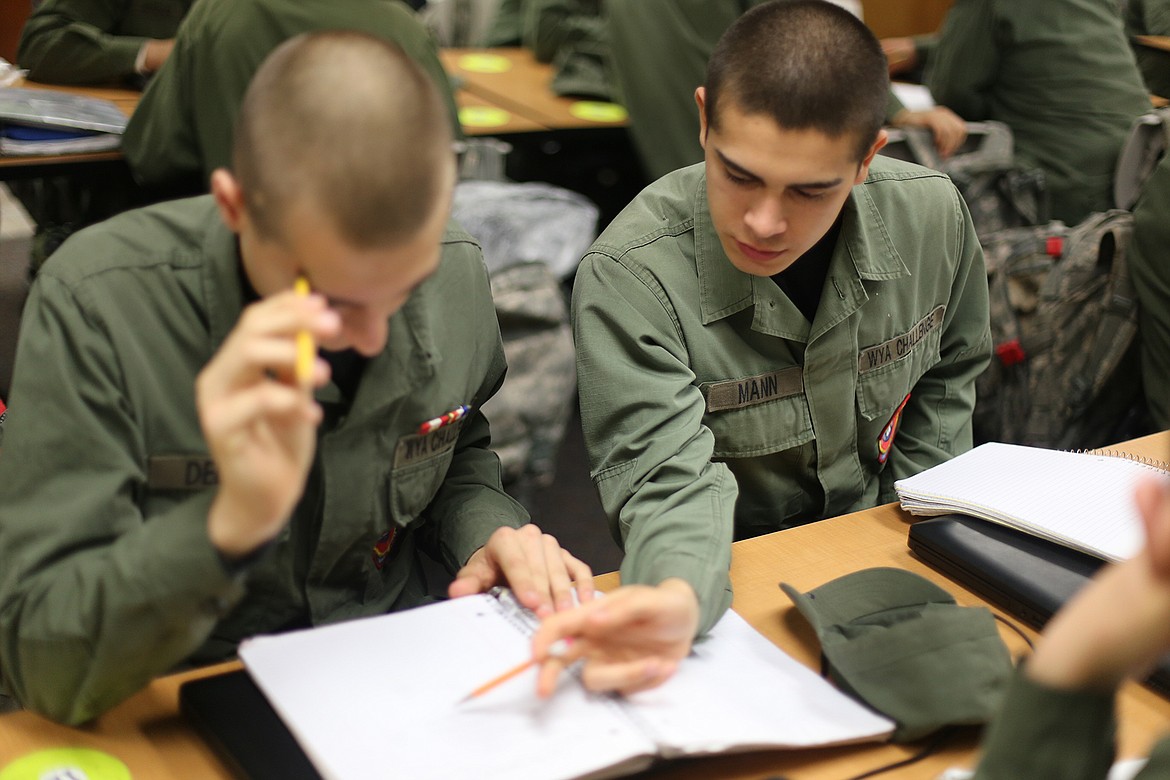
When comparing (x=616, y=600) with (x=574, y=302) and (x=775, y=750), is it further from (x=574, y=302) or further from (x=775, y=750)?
(x=574, y=302)

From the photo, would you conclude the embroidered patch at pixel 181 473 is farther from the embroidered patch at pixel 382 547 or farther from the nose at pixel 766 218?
the nose at pixel 766 218

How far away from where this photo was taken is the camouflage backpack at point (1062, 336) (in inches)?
97.8

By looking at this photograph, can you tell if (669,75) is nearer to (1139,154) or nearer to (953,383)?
(1139,154)

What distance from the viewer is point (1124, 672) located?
72 centimetres

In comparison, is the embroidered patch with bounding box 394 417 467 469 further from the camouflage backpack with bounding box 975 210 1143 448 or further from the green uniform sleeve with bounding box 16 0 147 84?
the green uniform sleeve with bounding box 16 0 147 84

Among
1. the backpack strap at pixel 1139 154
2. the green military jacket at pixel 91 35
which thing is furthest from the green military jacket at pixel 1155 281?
the green military jacket at pixel 91 35

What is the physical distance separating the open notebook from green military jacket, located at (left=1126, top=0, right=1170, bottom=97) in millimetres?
3574

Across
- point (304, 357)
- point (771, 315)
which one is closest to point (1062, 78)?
point (771, 315)

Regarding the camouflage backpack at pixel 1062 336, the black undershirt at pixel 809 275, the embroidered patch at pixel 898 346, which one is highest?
the black undershirt at pixel 809 275

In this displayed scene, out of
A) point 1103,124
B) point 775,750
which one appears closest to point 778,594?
point 775,750

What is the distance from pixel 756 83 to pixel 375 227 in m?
0.61

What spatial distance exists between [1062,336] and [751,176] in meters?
1.49

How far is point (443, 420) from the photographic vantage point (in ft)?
4.01

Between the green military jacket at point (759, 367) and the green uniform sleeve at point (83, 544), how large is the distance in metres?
0.46
